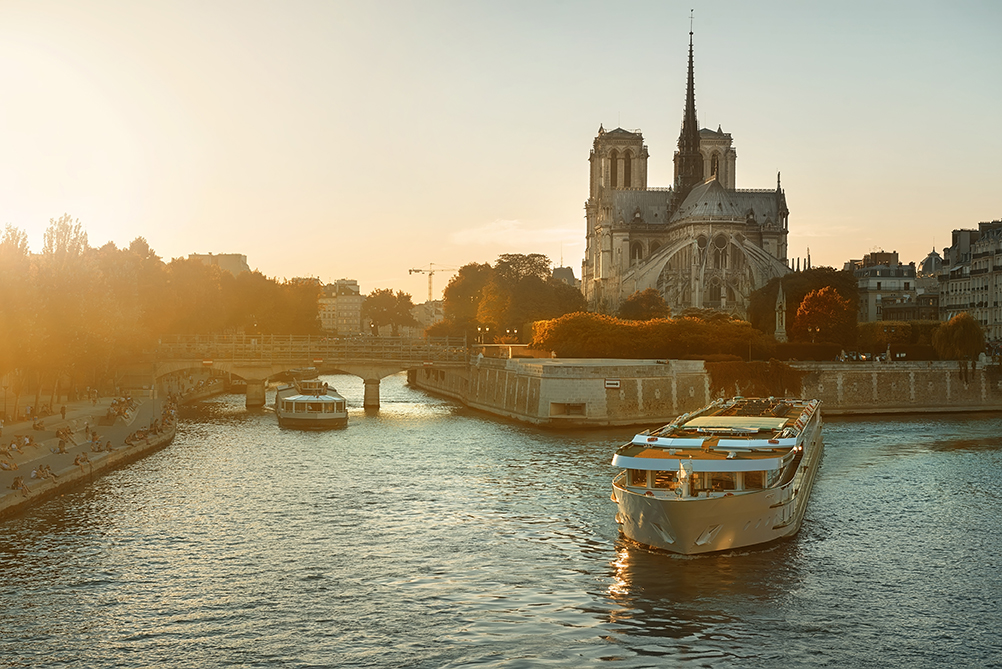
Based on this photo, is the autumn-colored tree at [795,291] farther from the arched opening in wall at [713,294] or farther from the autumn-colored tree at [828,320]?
the arched opening in wall at [713,294]

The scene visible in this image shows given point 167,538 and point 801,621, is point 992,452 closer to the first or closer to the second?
point 801,621

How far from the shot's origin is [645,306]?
13050cm

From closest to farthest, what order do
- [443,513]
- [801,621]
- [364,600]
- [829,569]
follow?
[801,621], [364,600], [829,569], [443,513]

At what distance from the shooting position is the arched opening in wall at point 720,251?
145m

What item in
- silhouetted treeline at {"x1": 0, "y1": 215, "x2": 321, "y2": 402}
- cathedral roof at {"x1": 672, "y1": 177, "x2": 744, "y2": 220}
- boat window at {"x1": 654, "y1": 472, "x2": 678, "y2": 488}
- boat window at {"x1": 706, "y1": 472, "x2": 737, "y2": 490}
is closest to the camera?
boat window at {"x1": 706, "y1": 472, "x2": 737, "y2": 490}

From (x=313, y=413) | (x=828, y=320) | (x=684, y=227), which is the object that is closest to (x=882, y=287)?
(x=684, y=227)

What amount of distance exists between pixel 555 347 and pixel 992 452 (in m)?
40.2

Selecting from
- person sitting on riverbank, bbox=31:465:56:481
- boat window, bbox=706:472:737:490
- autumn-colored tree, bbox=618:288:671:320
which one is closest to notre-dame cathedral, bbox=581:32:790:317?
autumn-colored tree, bbox=618:288:671:320

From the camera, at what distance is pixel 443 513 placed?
37000 mm

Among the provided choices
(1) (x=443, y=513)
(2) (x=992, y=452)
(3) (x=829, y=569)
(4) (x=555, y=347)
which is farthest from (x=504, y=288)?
(3) (x=829, y=569)

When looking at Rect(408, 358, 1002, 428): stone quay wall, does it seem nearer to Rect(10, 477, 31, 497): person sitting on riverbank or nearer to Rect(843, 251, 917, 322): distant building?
Rect(10, 477, 31, 497): person sitting on riverbank

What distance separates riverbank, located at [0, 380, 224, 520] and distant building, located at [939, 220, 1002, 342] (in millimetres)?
86187

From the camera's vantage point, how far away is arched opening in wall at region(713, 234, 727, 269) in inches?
5719

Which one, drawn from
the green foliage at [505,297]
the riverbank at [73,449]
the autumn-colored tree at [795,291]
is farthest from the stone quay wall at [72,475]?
the autumn-colored tree at [795,291]
